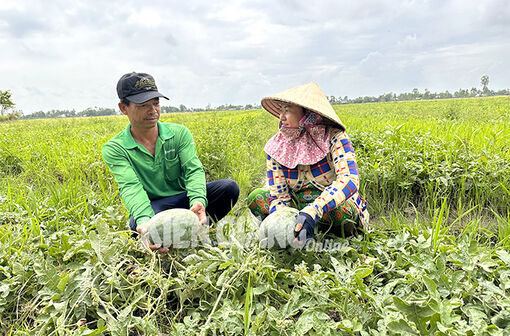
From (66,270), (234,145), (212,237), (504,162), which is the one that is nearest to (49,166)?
(234,145)

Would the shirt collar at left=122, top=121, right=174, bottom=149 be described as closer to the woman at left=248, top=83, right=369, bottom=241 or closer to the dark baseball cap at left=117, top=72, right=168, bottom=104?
the dark baseball cap at left=117, top=72, right=168, bottom=104

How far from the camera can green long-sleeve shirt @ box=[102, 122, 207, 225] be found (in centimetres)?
212

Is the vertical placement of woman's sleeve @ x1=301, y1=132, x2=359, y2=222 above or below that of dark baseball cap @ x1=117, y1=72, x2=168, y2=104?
below

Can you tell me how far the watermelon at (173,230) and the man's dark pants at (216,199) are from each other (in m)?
0.66

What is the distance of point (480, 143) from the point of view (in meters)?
3.43

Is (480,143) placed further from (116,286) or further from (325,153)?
(116,286)

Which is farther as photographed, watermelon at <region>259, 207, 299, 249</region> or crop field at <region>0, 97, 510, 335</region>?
watermelon at <region>259, 207, 299, 249</region>

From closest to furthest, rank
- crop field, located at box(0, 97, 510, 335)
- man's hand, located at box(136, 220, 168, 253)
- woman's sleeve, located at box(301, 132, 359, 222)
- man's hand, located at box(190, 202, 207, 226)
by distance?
crop field, located at box(0, 97, 510, 335), man's hand, located at box(136, 220, 168, 253), woman's sleeve, located at box(301, 132, 359, 222), man's hand, located at box(190, 202, 207, 226)

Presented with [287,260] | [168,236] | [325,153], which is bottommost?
[287,260]

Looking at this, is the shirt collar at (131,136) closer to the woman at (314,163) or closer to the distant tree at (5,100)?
the woman at (314,163)

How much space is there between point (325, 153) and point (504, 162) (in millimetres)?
1896

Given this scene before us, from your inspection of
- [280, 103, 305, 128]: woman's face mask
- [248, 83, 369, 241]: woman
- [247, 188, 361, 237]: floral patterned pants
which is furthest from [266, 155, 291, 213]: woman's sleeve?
[280, 103, 305, 128]: woman's face mask

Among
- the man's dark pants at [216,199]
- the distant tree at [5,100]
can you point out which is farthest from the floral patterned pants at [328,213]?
the distant tree at [5,100]

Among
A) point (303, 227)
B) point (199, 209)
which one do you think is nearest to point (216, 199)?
point (199, 209)
